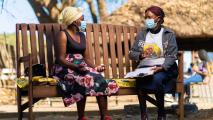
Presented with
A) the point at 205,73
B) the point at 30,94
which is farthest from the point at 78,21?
the point at 205,73

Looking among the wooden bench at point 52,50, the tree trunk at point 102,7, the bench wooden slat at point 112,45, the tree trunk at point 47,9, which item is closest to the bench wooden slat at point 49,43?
the wooden bench at point 52,50

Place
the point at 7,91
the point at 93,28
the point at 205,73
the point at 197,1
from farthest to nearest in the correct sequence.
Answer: the point at 7,91 → the point at 205,73 → the point at 197,1 → the point at 93,28

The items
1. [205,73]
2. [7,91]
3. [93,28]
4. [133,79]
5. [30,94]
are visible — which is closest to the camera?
[30,94]

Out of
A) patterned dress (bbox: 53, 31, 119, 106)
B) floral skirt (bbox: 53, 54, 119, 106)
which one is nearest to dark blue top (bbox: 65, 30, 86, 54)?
patterned dress (bbox: 53, 31, 119, 106)

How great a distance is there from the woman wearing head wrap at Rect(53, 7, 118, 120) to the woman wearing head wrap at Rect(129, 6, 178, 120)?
40 centimetres

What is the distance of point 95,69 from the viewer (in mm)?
6336

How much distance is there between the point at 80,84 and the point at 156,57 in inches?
38.7

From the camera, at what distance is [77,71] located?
20.4ft

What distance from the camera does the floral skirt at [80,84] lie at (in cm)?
613

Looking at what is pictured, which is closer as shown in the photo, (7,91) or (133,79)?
(133,79)

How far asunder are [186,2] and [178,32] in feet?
1.98

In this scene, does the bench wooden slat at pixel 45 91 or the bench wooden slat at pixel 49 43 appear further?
the bench wooden slat at pixel 49 43

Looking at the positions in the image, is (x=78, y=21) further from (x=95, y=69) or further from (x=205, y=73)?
(x=205, y=73)

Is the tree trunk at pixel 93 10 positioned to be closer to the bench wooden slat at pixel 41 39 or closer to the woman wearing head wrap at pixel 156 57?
the bench wooden slat at pixel 41 39
